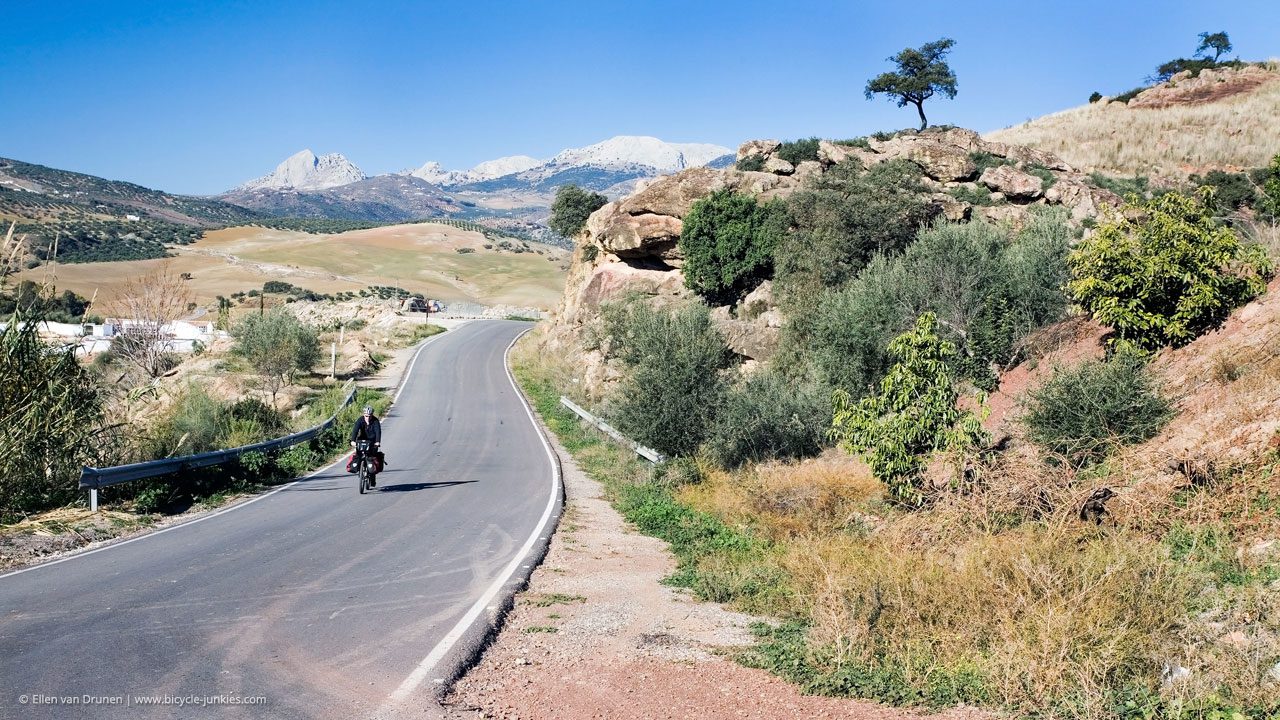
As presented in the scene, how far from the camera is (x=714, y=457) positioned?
20078 millimetres

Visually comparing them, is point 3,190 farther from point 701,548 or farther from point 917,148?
point 701,548

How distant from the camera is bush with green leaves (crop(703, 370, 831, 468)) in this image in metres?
20.1

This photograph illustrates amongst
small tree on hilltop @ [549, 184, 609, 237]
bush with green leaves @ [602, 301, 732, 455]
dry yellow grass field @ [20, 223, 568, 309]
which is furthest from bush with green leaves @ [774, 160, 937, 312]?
dry yellow grass field @ [20, 223, 568, 309]

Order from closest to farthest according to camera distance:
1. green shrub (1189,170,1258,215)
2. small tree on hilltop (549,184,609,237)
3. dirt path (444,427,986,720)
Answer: dirt path (444,427,986,720)
green shrub (1189,170,1258,215)
small tree on hilltop (549,184,609,237)

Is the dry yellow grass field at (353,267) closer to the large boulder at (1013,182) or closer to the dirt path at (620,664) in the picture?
the large boulder at (1013,182)

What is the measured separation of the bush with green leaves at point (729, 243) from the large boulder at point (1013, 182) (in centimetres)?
854

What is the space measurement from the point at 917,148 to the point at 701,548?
3116 centimetres

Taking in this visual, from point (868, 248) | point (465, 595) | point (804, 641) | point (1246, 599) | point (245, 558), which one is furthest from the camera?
point (868, 248)

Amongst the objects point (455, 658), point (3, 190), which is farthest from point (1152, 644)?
point (3, 190)

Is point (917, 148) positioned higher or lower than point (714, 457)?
higher

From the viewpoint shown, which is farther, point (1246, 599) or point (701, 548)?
point (701, 548)

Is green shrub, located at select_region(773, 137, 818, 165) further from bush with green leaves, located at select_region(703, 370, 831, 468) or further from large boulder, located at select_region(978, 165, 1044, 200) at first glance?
bush with green leaves, located at select_region(703, 370, 831, 468)

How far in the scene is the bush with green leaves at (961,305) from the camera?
2081 cm

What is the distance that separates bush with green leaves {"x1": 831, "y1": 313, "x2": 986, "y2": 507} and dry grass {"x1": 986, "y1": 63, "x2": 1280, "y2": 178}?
37.2m
